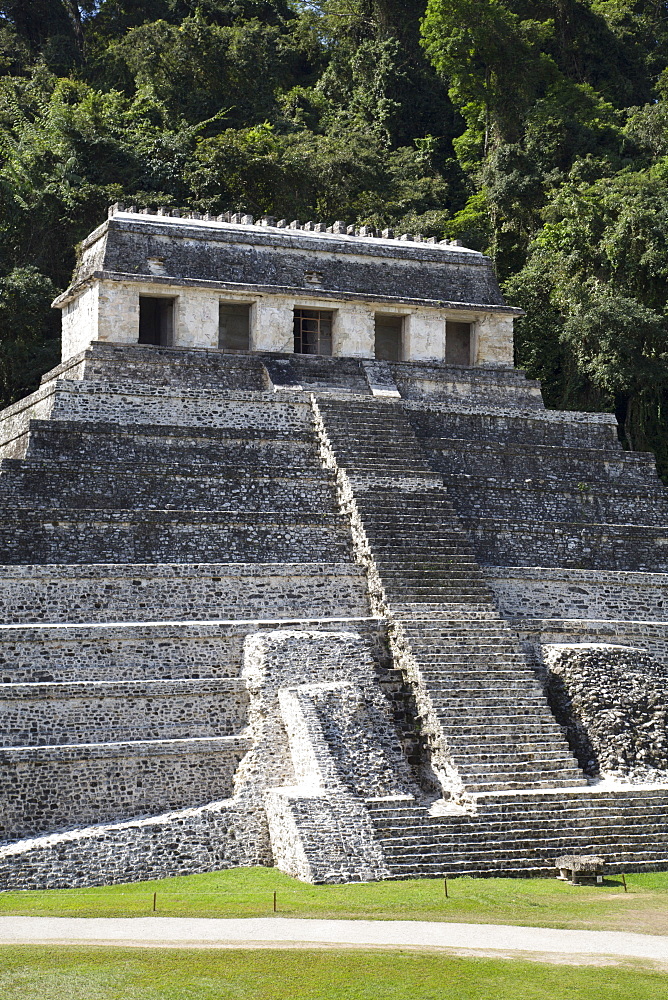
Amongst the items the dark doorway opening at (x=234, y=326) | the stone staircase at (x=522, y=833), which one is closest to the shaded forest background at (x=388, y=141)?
the dark doorway opening at (x=234, y=326)

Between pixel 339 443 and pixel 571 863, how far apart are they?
8.50m

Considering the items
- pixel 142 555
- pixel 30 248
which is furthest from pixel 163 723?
pixel 30 248

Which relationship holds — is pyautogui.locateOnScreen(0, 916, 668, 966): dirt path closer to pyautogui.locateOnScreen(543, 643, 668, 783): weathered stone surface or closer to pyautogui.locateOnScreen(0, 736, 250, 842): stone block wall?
pyautogui.locateOnScreen(0, 736, 250, 842): stone block wall

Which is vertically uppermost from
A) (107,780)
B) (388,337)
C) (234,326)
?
(234,326)

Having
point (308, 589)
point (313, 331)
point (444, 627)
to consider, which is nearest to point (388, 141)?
point (313, 331)

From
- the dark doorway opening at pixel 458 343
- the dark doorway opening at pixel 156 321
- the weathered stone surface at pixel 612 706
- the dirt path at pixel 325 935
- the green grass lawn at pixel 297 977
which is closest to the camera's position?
the green grass lawn at pixel 297 977

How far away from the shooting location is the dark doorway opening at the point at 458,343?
2672cm

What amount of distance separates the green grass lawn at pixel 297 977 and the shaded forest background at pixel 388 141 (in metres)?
19.8

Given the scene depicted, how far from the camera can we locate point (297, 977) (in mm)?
10867

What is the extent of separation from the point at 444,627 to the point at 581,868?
14.0ft

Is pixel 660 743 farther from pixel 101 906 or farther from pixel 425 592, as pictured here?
pixel 101 906

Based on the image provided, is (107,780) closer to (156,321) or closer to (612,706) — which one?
(612,706)

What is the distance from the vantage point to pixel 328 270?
25688 mm

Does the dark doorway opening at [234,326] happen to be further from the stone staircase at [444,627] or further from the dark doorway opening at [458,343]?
the dark doorway opening at [458,343]
